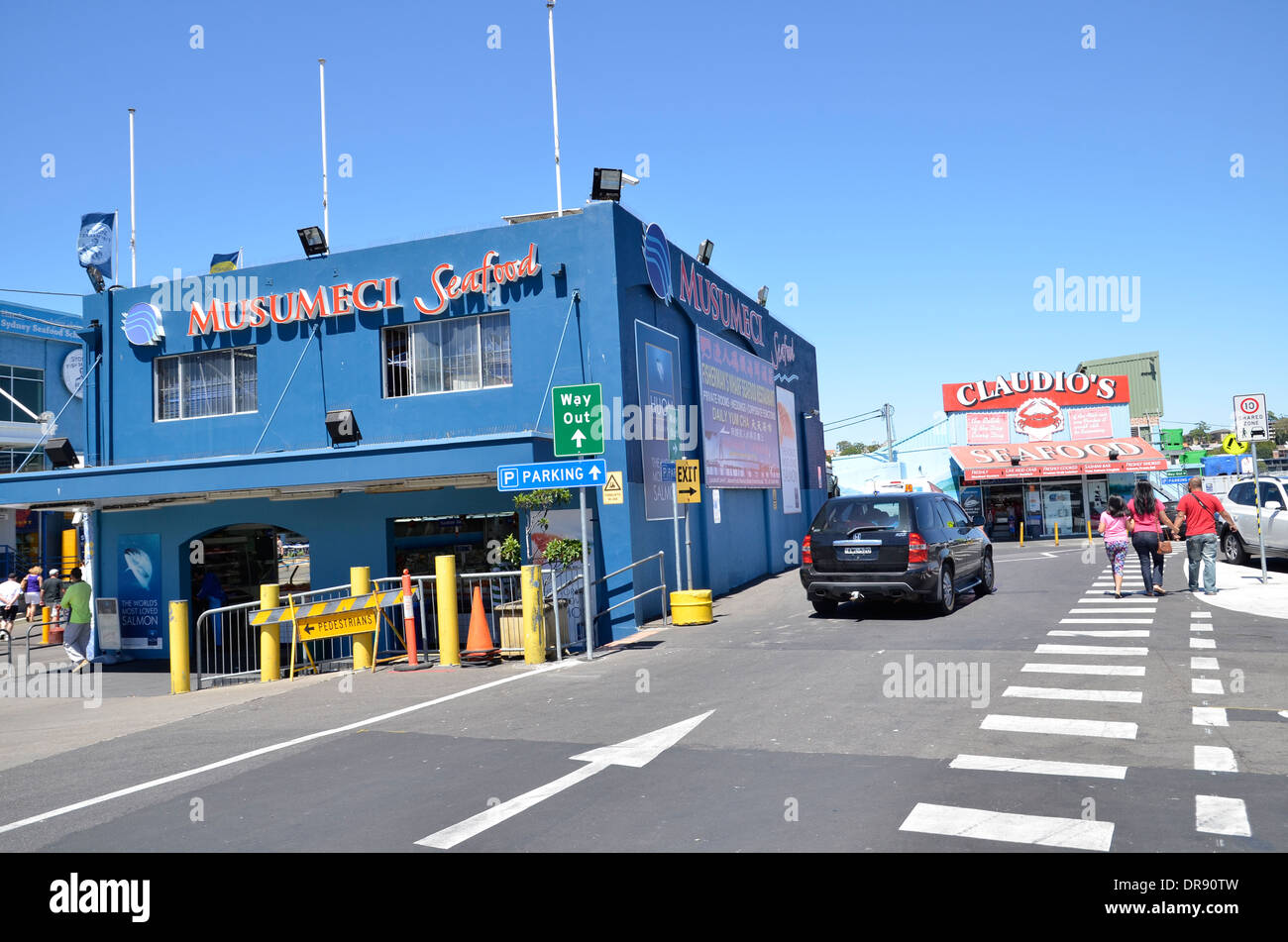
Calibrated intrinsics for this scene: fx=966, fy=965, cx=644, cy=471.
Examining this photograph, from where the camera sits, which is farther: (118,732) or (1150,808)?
(118,732)

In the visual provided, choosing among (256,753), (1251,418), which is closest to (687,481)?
(1251,418)

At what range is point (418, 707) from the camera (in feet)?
33.0

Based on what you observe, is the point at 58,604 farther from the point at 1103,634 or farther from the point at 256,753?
the point at 1103,634

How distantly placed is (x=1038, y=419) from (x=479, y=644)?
33.0m

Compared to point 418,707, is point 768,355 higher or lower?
higher

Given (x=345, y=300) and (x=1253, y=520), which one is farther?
(x=1253, y=520)

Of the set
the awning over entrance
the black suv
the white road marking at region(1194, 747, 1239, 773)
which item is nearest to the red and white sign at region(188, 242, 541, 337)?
the black suv

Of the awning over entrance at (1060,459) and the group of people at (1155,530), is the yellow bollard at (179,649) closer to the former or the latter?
the group of people at (1155,530)

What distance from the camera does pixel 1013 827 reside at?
5.23 meters
